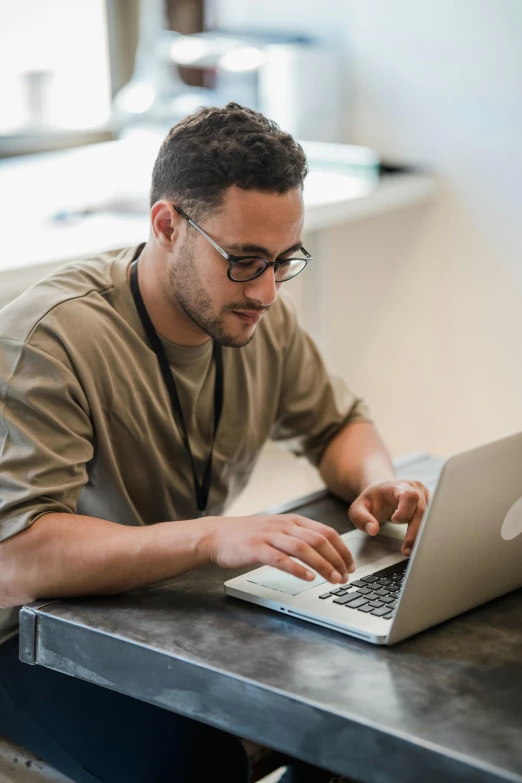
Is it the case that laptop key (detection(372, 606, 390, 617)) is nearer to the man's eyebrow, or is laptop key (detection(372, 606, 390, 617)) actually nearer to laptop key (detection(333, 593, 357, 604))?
laptop key (detection(333, 593, 357, 604))

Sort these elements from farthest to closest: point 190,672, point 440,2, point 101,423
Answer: point 440,2 → point 101,423 → point 190,672

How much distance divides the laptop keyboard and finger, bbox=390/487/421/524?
0.36ft

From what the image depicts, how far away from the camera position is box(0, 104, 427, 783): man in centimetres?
117

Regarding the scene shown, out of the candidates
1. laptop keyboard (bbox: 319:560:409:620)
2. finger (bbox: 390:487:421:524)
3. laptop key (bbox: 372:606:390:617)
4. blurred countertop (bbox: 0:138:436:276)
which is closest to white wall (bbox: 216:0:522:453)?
blurred countertop (bbox: 0:138:436:276)

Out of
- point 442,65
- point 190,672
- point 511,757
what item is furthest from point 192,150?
point 442,65

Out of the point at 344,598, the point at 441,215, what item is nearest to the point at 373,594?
the point at 344,598

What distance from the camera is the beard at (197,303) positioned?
4.60ft

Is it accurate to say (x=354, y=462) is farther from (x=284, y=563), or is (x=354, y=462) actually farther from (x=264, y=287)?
(x=284, y=563)

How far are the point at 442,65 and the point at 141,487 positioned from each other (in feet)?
6.54

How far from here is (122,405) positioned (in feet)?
4.53

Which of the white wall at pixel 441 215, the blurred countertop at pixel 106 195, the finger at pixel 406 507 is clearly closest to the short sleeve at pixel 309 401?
the finger at pixel 406 507

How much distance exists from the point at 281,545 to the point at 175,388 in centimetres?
43

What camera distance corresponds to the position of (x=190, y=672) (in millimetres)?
975

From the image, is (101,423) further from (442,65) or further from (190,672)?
(442,65)
